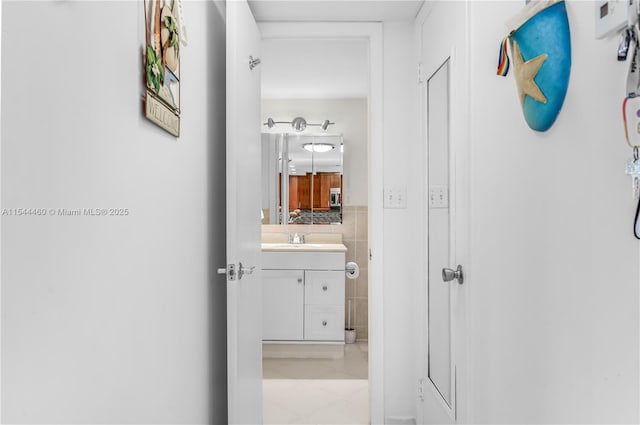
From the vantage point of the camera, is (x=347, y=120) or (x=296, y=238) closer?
(x=296, y=238)

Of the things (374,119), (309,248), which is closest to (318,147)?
(309,248)

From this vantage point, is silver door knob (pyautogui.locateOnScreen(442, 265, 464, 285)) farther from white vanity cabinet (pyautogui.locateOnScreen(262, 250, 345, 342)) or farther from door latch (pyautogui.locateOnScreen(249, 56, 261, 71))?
white vanity cabinet (pyautogui.locateOnScreen(262, 250, 345, 342))

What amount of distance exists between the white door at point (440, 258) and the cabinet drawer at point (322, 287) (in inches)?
54.1

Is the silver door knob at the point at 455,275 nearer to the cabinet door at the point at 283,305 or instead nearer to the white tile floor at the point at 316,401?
the white tile floor at the point at 316,401

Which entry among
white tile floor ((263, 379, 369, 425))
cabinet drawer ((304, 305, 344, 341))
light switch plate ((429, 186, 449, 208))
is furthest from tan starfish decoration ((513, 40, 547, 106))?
cabinet drawer ((304, 305, 344, 341))

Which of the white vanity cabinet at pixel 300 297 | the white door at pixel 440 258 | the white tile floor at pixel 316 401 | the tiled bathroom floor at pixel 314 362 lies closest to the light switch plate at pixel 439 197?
the white door at pixel 440 258

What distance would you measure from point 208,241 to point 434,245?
992 millimetres

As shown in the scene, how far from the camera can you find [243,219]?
1701mm

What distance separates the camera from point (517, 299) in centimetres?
109

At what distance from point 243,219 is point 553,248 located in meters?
1.14

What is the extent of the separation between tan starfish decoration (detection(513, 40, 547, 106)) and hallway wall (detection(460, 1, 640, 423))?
77 mm

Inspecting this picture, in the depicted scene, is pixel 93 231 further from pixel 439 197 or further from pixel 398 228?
pixel 398 228

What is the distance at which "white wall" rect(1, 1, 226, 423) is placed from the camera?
62 centimetres

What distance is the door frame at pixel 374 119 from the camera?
218 centimetres
